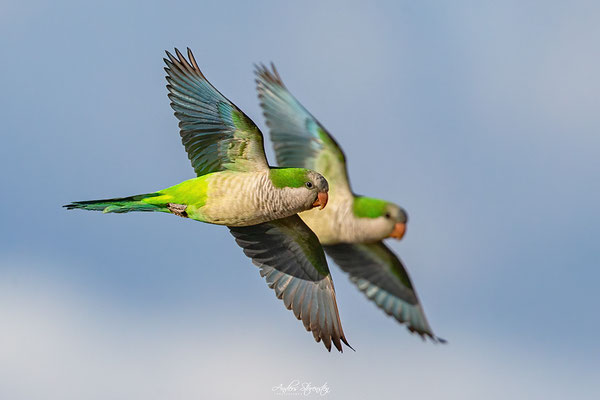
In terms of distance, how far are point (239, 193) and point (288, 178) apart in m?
0.68

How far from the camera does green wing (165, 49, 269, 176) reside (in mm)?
11914

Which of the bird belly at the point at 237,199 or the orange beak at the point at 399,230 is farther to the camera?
the orange beak at the point at 399,230

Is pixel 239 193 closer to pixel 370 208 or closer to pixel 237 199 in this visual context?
pixel 237 199

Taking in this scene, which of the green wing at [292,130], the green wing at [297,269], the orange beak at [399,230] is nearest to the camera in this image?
the green wing at [297,269]

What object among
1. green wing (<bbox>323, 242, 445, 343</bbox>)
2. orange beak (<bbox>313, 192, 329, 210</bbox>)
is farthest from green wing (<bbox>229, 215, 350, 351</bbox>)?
green wing (<bbox>323, 242, 445, 343</bbox>)

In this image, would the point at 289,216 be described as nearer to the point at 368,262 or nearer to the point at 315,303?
the point at 315,303

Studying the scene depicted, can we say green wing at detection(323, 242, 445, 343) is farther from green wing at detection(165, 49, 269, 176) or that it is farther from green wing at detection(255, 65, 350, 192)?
green wing at detection(165, 49, 269, 176)

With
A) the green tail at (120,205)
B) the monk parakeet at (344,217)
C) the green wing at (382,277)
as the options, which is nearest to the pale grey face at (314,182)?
the green tail at (120,205)

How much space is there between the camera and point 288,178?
1159cm

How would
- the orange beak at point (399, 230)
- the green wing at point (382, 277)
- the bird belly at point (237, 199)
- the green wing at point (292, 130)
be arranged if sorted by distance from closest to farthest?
the bird belly at point (237, 199)
the orange beak at point (399, 230)
the green wing at point (292, 130)
the green wing at point (382, 277)

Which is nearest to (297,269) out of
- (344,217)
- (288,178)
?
(344,217)

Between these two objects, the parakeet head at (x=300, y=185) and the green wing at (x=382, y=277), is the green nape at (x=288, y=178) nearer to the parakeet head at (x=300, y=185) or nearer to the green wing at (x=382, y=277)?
the parakeet head at (x=300, y=185)

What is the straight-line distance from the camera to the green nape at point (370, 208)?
14.3m

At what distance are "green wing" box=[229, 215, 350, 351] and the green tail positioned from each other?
1.48 metres
